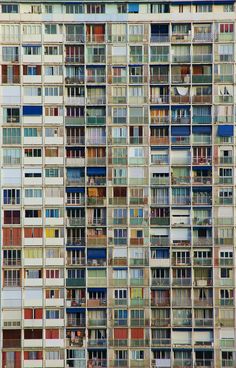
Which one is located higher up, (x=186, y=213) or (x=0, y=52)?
(x=0, y=52)

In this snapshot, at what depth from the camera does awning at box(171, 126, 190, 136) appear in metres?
74.1

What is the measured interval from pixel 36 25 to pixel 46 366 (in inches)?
1101

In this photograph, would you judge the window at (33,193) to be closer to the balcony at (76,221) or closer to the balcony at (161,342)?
the balcony at (76,221)

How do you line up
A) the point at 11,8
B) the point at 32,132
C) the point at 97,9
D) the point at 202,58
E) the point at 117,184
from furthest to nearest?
1. the point at 97,9
2. the point at 11,8
3. the point at 202,58
4. the point at 32,132
5. the point at 117,184

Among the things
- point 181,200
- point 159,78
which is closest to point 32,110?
point 159,78

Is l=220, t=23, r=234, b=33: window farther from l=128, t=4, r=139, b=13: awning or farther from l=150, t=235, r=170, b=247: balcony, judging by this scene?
l=150, t=235, r=170, b=247: balcony

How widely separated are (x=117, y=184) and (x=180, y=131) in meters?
6.79

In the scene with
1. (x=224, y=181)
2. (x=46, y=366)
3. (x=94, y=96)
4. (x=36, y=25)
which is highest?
(x=36, y=25)

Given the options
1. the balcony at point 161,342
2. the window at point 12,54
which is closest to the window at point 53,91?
the window at point 12,54

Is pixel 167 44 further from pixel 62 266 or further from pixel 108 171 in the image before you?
pixel 62 266

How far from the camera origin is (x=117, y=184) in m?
74.0

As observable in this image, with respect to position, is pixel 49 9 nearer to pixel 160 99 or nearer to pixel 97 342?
pixel 160 99

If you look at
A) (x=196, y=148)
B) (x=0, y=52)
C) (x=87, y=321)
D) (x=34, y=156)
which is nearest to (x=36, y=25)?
(x=0, y=52)

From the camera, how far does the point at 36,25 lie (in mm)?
74250
